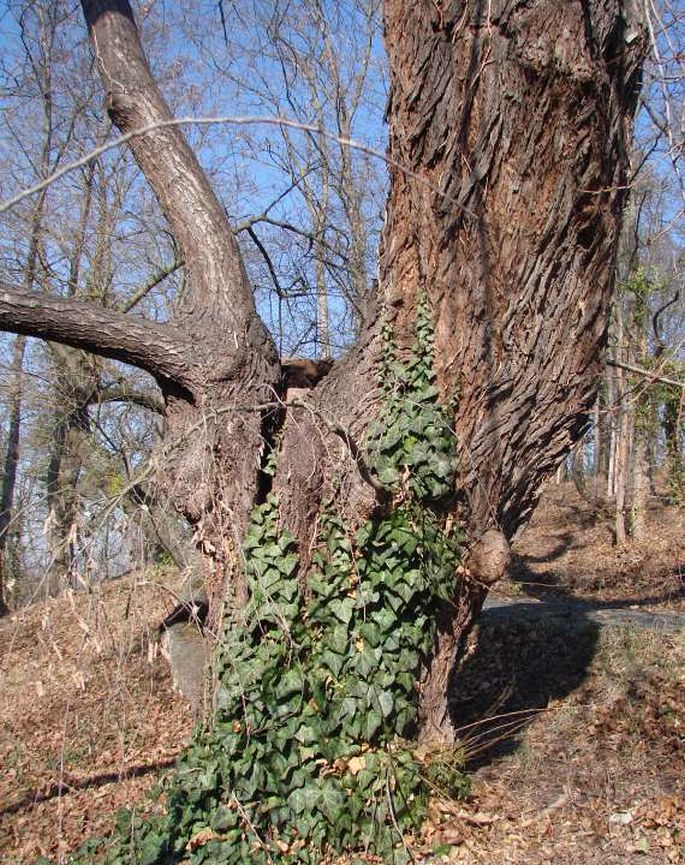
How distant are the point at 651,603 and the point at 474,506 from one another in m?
6.71

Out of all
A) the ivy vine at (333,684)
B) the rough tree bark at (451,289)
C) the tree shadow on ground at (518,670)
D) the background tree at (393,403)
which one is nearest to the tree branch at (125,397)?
the tree shadow on ground at (518,670)

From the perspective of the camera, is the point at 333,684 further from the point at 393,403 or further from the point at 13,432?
A: the point at 13,432

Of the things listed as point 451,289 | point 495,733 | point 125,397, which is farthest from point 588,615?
point 125,397

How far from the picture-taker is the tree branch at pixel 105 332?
3766 mm

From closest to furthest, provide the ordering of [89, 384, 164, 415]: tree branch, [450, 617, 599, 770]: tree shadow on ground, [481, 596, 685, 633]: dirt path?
1. [450, 617, 599, 770]: tree shadow on ground
2. [481, 596, 685, 633]: dirt path
3. [89, 384, 164, 415]: tree branch

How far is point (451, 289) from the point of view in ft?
13.2

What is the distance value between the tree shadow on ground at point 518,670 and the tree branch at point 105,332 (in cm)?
354

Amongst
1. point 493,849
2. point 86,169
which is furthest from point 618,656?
point 86,169

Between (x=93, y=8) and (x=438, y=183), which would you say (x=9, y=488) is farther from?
(x=438, y=183)

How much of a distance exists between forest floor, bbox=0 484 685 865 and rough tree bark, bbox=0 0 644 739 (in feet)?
2.29

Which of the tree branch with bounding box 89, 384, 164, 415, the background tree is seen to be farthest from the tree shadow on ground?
the tree branch with bounding box 89, 384, 164, 415

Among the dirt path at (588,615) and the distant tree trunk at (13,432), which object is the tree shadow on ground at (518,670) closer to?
the dirt path at (588,615)

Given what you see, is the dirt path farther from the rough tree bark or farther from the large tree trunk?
the large tree trunk

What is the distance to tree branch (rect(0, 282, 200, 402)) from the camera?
377 centimetres
